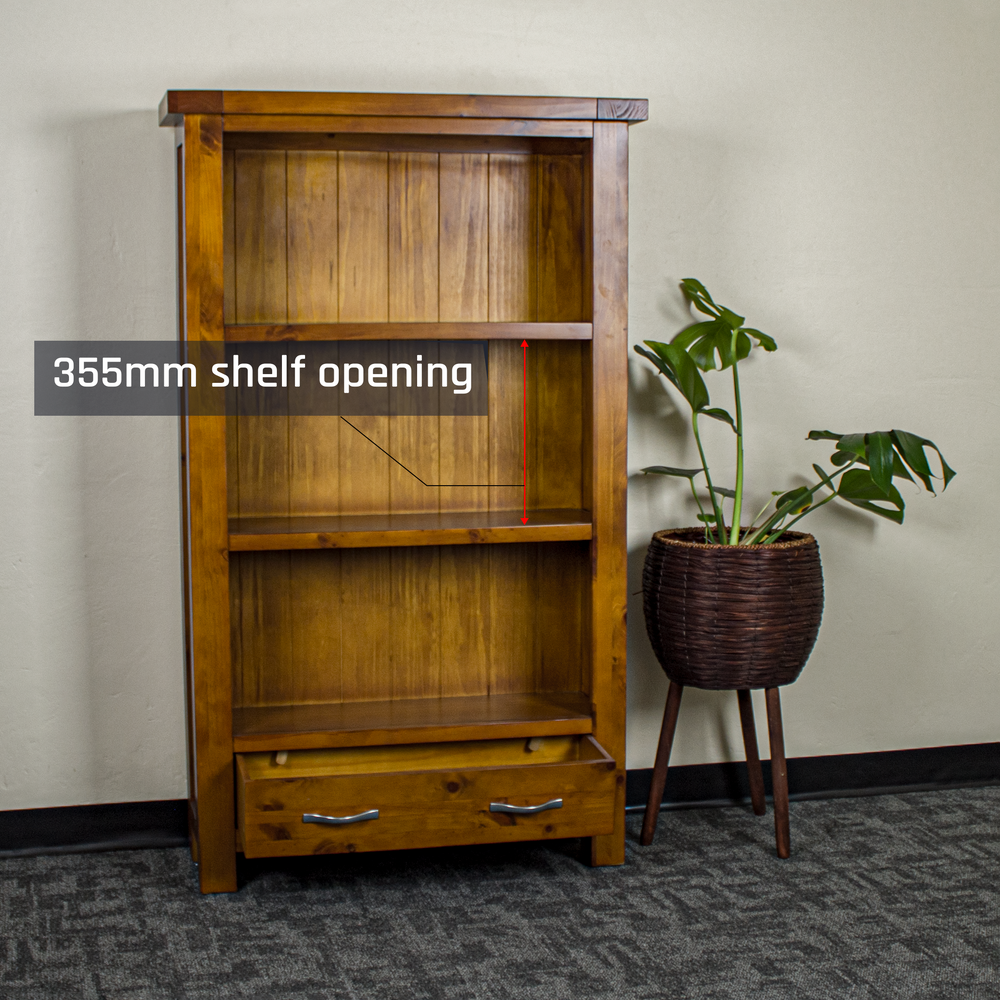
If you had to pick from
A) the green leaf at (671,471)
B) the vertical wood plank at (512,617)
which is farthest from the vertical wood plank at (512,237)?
the vertical wood plank at (512,617)

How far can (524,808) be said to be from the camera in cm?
226

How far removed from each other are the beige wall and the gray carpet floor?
0.34m

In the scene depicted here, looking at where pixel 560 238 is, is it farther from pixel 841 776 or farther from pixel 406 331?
pixel 841 776

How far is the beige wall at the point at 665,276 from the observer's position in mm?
2439

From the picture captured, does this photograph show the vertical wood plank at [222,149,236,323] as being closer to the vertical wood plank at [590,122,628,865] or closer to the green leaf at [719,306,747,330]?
the vertical wood plank at [590,122,628,865]

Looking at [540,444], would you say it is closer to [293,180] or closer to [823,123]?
[293,180]

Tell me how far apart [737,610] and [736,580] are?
7 cm

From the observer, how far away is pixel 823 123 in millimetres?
2764

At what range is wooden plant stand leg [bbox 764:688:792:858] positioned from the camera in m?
2.50

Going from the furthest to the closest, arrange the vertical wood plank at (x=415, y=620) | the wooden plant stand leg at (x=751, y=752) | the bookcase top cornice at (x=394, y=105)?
the wooden plant stand leg at (x=751, y=752) → the vertical wood plank at (x=415, y=620) → the bookcase top cornice at (x=394, y=105)

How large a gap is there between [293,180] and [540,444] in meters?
0.83

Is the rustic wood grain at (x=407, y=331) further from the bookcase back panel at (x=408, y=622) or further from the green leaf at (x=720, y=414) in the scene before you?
the bookcase back panel at (x=408, y=622)

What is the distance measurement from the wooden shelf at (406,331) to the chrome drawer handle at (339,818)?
3.18 ft

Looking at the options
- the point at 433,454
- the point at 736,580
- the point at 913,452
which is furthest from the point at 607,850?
the point at 913,452
